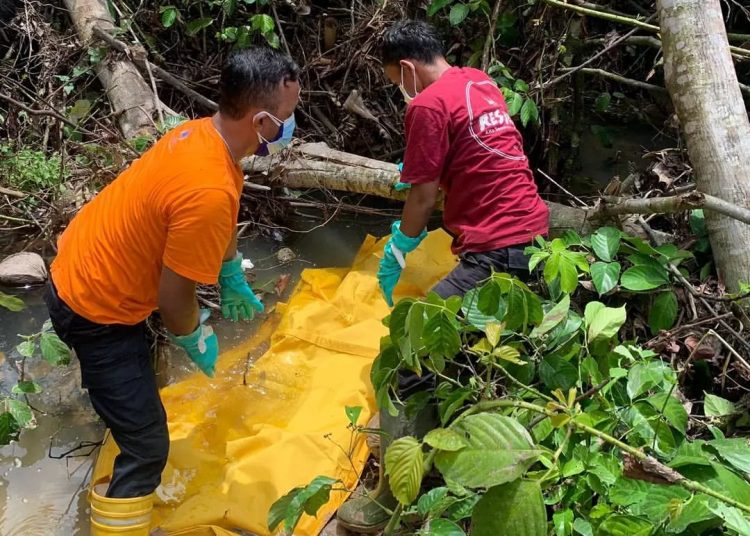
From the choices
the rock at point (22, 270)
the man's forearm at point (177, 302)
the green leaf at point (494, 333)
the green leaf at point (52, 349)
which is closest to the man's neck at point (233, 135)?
the man's forearm at point (177, 302)

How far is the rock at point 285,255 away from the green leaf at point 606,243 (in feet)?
6.64

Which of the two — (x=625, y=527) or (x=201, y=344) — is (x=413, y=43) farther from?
(x=625, y=527)

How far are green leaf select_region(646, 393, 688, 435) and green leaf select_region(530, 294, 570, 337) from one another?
1.09 feet

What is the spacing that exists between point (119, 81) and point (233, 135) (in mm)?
2804

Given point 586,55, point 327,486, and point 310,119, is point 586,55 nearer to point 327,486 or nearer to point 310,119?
point 310,119

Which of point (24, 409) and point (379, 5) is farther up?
point (379, 5)

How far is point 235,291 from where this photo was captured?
255cm

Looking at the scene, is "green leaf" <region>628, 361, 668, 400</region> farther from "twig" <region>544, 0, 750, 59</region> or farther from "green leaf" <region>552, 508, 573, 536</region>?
"twig" <region>544, 0, 750, 59</region>

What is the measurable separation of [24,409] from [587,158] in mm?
3859

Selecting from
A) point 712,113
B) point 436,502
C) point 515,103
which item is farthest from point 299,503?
point 515,103

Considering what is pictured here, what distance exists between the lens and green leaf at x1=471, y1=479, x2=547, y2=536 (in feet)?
3.82

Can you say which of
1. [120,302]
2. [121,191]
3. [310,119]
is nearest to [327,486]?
[120,302]

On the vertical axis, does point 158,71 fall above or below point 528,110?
below

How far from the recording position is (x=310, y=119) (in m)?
4.41
